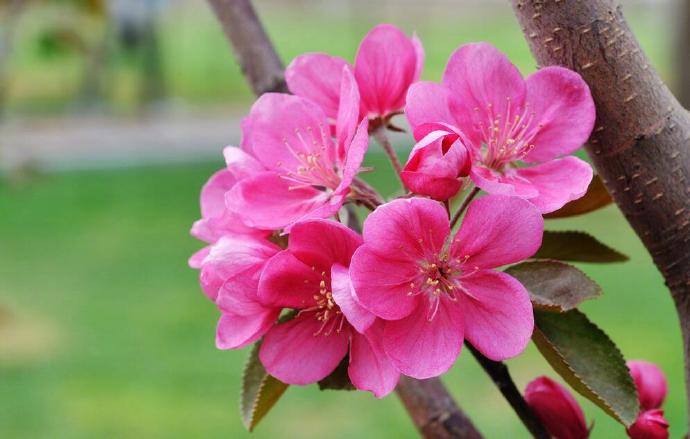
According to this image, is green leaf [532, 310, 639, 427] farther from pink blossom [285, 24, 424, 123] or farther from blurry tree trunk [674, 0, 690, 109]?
blurry tree trunk [674, 0, 690, 109]

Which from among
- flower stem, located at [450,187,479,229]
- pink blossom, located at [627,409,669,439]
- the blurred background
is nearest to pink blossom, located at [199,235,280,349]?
flower stem, located at [450,187,479,229]

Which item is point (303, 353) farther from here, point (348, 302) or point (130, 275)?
point (130, 275)

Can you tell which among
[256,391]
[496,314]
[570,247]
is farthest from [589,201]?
[256,391]

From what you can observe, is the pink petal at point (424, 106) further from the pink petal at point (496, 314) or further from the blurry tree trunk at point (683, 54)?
the blurry tree trunk at point (683, 54)

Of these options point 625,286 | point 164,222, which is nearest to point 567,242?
point 625,286

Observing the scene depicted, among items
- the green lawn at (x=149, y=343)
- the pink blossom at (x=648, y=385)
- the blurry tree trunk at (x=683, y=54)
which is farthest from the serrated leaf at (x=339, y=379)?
the blurry tree trunk at (x=683, y=54)
